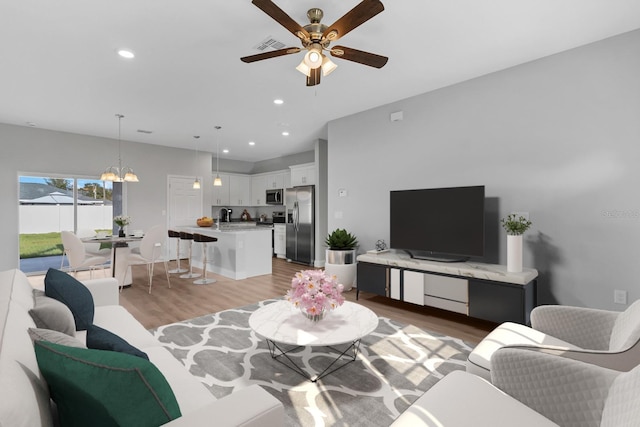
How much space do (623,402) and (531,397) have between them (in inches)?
13.3

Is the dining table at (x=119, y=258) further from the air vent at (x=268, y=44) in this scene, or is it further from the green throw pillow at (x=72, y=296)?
the air vent at (x=268, y=44)

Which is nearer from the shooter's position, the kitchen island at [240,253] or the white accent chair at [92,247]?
the white accent chair at [92,247]

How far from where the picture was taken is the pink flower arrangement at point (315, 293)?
7.28 feet

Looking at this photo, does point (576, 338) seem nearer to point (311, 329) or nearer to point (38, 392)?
point (311, 329)

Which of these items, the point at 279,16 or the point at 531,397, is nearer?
the point at 531,397

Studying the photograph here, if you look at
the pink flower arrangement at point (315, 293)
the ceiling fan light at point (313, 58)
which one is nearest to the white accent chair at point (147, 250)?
the pink flower arrangement at point (315, 293)

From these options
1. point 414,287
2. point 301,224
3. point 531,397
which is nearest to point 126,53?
point 414,287

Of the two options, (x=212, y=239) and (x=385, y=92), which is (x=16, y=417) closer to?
(x=385, y=92)

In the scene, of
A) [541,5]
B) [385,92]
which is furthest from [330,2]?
[385,92]

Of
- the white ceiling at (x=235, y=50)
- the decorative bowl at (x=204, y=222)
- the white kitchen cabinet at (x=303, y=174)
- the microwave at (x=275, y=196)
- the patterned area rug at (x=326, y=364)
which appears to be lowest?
the patterned area rug at (x=326, y=364)

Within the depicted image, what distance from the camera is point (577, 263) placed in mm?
3016

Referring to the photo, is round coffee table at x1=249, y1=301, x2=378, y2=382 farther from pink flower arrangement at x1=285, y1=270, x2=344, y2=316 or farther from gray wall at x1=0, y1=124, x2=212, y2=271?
gray wall at x1=0, y1=124, x2=212, y2=271

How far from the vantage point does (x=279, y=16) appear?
1967mm

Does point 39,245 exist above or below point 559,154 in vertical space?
below
